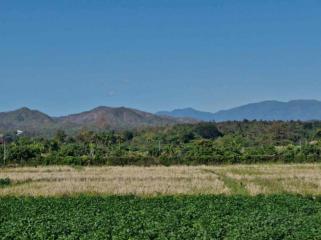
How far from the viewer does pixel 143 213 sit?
21.1m

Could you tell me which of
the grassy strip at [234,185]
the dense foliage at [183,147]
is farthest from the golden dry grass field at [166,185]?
the dense foliage at [183,147]

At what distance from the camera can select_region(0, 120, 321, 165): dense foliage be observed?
6084 centimetres

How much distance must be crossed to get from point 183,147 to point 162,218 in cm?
6598

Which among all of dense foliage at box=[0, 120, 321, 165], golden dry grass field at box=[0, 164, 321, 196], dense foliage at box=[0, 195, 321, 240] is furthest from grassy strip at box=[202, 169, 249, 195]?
dense foliage at box=[0, 120, 321, 165]

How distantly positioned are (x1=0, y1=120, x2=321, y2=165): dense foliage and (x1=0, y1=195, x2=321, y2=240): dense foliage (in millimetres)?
33401

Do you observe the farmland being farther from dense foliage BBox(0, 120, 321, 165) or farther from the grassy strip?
dense foliage BBox(0, 120, 321, 165)

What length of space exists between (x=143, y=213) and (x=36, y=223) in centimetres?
416

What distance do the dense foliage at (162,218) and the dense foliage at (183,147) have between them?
3340 centimetres

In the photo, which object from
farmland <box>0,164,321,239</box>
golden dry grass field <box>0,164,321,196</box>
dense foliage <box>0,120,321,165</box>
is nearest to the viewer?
farmland <box>0,164,321,239</box>

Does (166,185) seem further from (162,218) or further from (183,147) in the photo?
(183,147)

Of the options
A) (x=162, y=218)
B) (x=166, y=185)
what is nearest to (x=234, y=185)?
(x=166, y=185)

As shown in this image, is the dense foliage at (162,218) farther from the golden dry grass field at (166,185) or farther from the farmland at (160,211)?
the golden dry grass field at (166,185)

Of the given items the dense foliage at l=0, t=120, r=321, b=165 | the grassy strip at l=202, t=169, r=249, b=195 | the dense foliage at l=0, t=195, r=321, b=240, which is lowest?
the dense foliage at l=0, t=195, r=321, b=240

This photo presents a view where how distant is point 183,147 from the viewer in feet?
282
